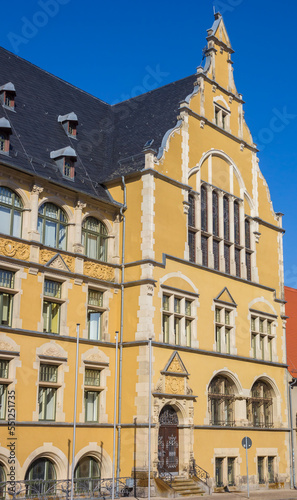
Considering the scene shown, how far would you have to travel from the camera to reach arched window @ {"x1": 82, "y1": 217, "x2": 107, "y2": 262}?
3072 centimetres

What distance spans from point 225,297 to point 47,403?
1201 cm

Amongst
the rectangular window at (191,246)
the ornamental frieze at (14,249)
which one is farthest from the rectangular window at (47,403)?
the rectangular window at (191,246)

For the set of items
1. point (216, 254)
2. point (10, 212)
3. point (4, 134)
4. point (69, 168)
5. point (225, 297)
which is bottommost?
point (225, 297)

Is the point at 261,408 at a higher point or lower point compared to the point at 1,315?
lower

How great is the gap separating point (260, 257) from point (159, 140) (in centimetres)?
970

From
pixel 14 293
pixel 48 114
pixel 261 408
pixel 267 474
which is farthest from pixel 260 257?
pixel 14 293

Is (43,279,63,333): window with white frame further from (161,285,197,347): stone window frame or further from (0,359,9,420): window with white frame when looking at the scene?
(161,285,197,347): stone window frame

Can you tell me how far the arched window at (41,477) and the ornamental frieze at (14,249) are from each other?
7.79 m

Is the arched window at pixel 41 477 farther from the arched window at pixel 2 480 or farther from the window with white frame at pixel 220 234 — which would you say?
the window with white frame at pixel 220 234

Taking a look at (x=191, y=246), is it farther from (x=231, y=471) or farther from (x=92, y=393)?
(x=231, y=471)

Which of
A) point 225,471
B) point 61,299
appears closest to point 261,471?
point 225,471

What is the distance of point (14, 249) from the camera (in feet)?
87.8

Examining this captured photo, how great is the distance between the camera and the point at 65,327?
28375 millimetres

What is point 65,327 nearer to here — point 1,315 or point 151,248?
point 1,315
